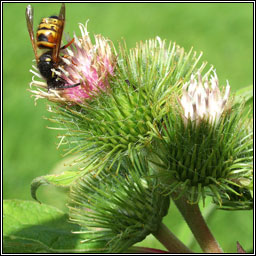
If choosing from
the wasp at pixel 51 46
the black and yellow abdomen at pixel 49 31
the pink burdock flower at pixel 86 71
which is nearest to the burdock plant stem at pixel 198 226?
the pink burdock flower at pixel 86 71

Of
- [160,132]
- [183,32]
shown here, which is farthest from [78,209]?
[183,32]

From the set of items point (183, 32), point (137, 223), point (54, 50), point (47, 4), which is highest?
point (47, 4)

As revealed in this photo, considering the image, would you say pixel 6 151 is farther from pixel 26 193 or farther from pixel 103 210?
pixel 103 210

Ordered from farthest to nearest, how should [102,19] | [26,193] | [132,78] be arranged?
[102,19], [26,193], [132,78]

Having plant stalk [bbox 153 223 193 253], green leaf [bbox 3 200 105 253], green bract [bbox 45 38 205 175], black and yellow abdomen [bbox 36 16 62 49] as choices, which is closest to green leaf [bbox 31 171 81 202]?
green bract [bbox 45 38 205 175]

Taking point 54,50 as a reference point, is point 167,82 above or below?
below

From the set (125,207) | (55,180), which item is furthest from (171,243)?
(55,180)
